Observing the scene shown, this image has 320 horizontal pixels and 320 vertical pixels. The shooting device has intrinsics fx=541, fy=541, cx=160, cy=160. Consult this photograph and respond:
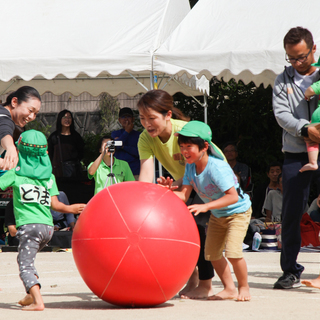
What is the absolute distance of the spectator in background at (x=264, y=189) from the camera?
379 inches

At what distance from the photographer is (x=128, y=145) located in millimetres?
9672

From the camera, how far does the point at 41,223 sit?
14.4 ft

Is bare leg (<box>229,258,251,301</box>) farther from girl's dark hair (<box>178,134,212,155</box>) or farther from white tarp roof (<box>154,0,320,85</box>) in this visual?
white tarp roof (<box>154,0,320,85</box>)

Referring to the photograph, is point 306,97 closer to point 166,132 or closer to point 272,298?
point 166,132

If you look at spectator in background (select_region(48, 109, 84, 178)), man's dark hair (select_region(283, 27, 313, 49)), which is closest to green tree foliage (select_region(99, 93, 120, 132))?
spectator in background (select_region(48, 109, 84, 178))

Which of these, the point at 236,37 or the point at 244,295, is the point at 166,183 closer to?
the point at 244,295

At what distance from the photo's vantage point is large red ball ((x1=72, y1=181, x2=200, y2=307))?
378 cm

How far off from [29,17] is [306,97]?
5855 mm

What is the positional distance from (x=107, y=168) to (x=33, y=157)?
14.1 ft

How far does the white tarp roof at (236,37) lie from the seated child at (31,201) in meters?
3.56

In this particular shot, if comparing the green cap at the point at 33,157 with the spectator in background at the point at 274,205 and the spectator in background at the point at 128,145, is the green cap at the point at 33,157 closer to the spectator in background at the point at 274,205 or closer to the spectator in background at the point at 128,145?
the spectator in background at the point at 128,145

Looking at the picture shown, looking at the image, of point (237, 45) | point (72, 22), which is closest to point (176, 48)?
point (237, 45)

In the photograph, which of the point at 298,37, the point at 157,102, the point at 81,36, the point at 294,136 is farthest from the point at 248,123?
the point at 157,102

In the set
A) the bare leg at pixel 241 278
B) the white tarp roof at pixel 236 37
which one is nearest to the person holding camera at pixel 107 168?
the white tarp roof at pixel 236 37
